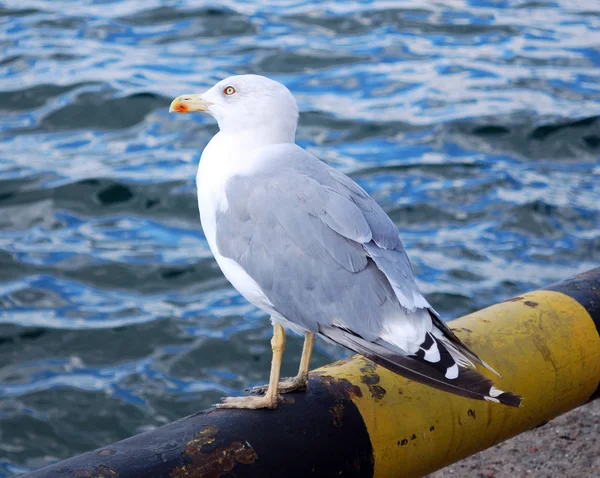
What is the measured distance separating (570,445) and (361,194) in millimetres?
1668

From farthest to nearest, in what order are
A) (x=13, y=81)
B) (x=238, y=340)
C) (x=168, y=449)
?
(x=13, y=81) → (x=238, y=340) → (x=168, y=449)

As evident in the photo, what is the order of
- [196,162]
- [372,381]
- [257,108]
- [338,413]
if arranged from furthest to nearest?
[196,162]
[257,108]
[372,381]
[338,413]

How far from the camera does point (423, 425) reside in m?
2.51

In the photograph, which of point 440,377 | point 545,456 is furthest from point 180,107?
point 545,456

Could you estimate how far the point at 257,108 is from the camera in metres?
2.75

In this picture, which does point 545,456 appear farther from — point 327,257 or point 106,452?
point 106,452

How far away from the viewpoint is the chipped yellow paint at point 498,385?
249 centimetres

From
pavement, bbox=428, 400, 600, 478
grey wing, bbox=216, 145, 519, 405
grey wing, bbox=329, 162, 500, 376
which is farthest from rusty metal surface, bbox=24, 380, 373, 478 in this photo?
pavement, bbox=428, 400, 600, 478

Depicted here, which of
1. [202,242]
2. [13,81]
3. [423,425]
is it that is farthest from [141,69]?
[423,425]

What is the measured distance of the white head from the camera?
2.76 meters

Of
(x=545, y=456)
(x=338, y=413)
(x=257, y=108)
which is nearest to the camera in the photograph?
(x=338, y=413)

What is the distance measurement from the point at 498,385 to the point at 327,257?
620 millimetres

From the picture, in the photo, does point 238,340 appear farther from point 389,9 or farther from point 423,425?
point 389,9

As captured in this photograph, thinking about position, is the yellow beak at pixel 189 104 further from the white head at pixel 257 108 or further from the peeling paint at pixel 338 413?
the peeling paint at pixel 338 413
